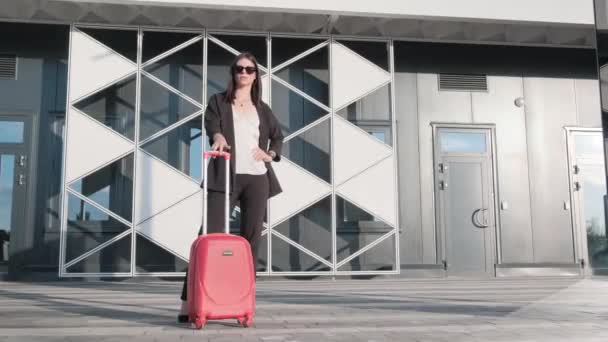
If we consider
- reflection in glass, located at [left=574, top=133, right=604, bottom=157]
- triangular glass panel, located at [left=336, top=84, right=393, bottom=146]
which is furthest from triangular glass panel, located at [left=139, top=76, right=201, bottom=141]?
reflection in glass, located at [left=574, top=133, right=604, bottom=157]

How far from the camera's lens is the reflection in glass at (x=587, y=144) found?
845 centimetres

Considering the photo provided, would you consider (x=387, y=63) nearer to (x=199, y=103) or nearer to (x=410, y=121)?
(x=410, y=121)

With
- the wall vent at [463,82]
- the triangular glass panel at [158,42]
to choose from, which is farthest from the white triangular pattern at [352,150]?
the triangular glass panel at [158,42]

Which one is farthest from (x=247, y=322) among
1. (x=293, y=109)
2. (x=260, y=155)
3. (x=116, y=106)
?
(x=116, y=106)

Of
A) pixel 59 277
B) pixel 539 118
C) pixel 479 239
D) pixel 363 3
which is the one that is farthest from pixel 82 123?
pixel 539 118

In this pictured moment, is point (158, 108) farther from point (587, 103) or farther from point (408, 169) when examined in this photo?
point (587, 103)

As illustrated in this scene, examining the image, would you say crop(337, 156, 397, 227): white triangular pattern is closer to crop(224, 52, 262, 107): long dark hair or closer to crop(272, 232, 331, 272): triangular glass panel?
crop(272, 232, 331, 272): triangular glass panel

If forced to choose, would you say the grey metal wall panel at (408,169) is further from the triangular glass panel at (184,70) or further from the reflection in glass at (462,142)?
the triangular glass panel at (184,70)

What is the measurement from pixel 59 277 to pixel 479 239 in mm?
5541

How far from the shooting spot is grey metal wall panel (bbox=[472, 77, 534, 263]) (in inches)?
319

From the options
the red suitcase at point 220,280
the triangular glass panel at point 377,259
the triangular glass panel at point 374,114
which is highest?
the triangular glass panel at point 374,114

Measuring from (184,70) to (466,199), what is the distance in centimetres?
430

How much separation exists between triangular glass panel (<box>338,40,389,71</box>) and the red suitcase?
587 centimetres

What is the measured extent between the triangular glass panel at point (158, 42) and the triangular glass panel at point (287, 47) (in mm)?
1226
